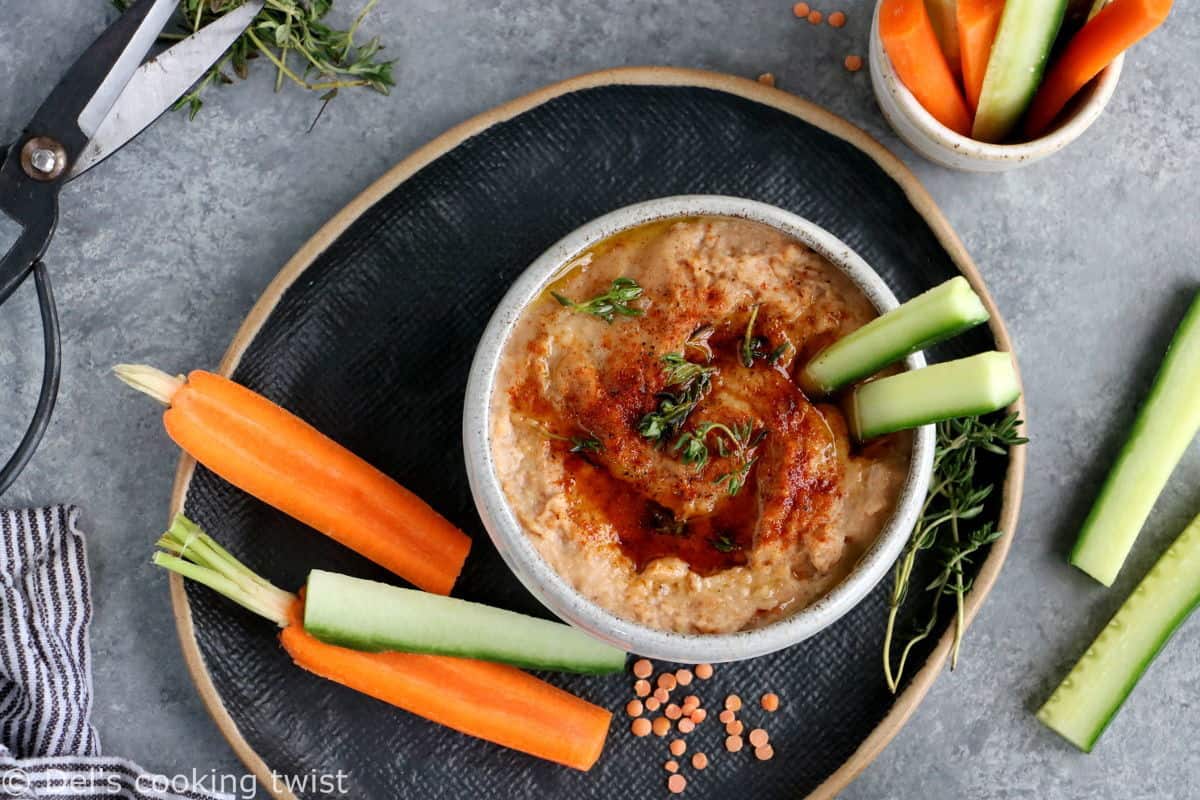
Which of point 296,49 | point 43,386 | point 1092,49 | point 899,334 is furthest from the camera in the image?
point 296,49

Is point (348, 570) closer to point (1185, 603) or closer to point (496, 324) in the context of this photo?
point (496, 324)

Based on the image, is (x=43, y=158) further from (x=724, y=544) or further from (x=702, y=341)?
(x=724, y=544)

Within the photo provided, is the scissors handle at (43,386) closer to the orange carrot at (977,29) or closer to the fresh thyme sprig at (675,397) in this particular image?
the fresh thyme sprig at (675,397)

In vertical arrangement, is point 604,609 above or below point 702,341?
below

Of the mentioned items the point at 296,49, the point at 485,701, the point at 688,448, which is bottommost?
the point at 485,701

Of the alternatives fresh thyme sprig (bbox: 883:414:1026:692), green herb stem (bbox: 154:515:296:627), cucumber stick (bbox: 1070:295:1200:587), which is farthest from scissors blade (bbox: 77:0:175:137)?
cucumber stick (bbox: 1070:295:1200:587)

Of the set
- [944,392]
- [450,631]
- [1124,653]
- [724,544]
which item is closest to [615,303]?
[724,544]

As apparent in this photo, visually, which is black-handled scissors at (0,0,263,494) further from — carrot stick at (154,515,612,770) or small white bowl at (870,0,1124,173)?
small white bowl at (870,0,1124,173)
